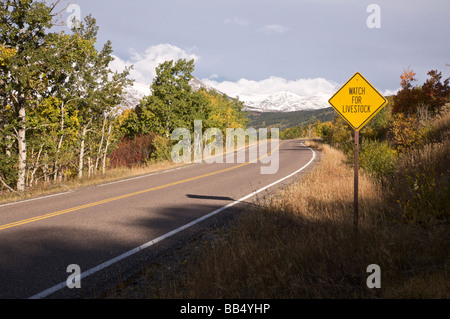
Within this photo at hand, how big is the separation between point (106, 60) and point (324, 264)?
52.7 feet

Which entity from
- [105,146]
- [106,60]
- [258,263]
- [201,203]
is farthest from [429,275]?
[105,146]

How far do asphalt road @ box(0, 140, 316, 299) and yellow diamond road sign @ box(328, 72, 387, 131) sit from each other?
344cm

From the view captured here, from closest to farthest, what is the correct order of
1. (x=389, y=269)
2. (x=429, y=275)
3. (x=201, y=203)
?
(x=429, y=275) < (x=389, y=269) < (x=201, y=203)

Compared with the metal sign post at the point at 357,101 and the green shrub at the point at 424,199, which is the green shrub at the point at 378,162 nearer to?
the green shrub at the point at 424,199

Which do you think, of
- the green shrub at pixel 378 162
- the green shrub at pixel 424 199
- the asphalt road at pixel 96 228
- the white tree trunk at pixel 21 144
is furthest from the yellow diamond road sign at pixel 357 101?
the white tree trunk at pixel 21 144

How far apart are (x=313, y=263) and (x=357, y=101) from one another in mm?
3021

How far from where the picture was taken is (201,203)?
7.64 meters

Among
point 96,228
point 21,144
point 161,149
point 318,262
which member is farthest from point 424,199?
point 161,149

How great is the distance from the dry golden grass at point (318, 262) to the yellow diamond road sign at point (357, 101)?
5.51 ft

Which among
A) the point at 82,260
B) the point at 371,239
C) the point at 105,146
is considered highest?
the point at 105,146

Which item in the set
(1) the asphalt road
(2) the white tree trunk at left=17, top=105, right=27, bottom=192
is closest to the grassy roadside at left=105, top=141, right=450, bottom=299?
(1) the asphalt road

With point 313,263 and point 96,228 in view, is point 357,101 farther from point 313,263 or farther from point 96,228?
point 96,228

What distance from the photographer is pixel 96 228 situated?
5570mm
